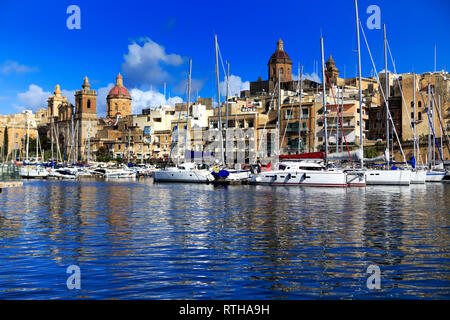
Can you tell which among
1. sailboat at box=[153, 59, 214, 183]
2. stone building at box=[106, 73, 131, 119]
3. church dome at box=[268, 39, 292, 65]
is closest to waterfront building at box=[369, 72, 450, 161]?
sailboat at box=[153, 59, 214, 183]

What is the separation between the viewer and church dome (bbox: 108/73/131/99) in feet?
497

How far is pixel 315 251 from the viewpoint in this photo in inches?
587

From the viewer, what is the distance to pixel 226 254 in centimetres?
1459

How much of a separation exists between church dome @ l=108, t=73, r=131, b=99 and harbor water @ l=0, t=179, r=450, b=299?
128 metres

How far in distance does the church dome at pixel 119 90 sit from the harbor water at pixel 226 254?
12820cm

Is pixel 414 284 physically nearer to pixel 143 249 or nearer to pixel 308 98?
pixel 143 249

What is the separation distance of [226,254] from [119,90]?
143505mm

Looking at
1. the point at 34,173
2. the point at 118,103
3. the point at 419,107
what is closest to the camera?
the point at 419,107

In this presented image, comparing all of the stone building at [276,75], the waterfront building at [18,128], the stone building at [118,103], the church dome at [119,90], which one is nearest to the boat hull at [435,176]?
the stone building at [276,75]

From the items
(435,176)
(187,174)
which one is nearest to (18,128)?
(187,174)

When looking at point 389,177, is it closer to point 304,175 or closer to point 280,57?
point 304,175

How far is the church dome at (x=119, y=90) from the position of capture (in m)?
151

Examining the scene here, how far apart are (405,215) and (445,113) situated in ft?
205
